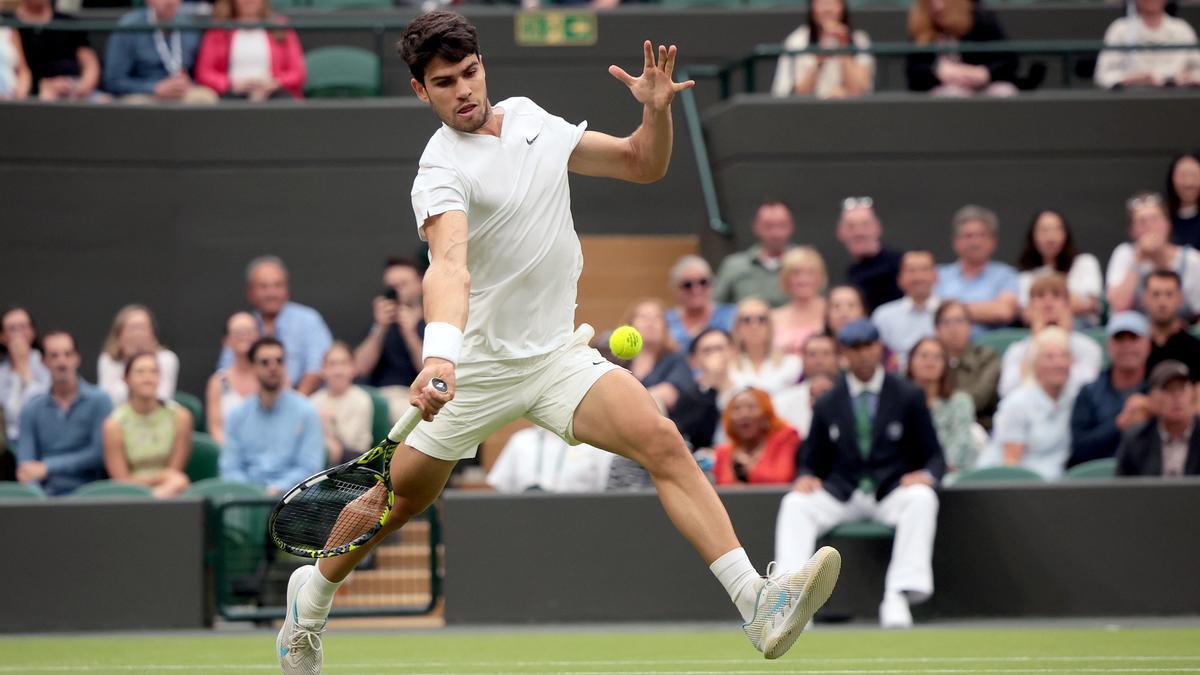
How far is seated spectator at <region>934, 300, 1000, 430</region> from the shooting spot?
424 inches

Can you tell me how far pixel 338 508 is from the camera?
579 centimetres

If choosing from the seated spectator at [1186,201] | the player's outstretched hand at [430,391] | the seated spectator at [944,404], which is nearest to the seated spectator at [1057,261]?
the seated spectator at [1186,201]

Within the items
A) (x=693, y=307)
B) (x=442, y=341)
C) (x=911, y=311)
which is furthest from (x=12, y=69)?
(x=442, y=341)

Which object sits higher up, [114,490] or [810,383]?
[810,383]

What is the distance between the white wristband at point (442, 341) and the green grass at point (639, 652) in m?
2.35

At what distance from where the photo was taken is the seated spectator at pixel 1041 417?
1030 cm

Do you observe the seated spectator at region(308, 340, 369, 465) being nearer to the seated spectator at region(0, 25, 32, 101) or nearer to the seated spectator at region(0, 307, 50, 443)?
the seated spectator at region(0, 307, 50, 443)

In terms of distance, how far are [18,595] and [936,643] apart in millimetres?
4938

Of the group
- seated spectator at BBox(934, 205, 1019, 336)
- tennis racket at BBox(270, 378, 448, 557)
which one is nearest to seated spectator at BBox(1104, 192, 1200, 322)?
seated spectator at BBox(934, 205, 1019, 336)

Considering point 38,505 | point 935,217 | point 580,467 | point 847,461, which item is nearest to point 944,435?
point 847,461

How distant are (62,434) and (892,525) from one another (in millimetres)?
4824

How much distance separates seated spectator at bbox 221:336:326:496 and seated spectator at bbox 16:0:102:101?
4156 mm

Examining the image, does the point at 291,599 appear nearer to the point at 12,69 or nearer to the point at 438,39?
the point at 438,39

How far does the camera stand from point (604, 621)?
32.5 feet
